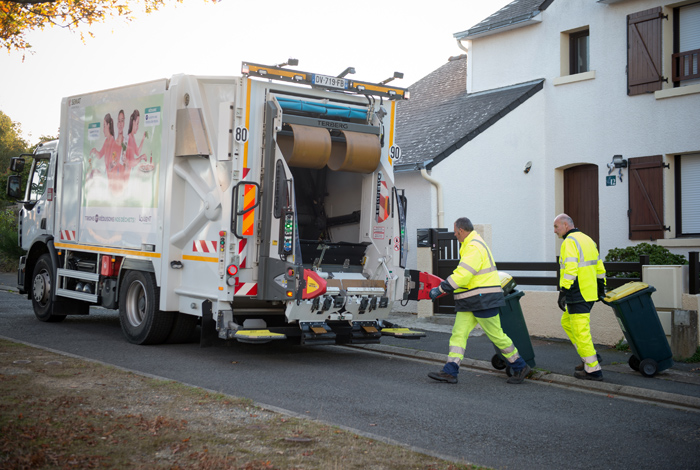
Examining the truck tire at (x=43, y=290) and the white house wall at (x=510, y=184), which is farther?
the white house wall at (x=510, y=184)

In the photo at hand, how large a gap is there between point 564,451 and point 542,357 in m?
4.08

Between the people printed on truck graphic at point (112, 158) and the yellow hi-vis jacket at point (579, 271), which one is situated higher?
the people printed on truck graphic at point (112, 158)

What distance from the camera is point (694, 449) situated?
522 centimetres

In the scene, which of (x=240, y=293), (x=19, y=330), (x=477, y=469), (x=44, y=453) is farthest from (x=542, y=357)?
(x=19, y=330)

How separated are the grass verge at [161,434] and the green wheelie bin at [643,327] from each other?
399 cm

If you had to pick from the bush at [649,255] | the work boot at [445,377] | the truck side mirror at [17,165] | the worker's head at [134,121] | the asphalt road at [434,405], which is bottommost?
the asphalt road at [434,405]

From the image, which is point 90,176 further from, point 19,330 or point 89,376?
point 89,376

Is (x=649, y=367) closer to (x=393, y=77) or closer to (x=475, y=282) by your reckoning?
(x=475, y=282)

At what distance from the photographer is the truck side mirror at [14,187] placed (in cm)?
1196

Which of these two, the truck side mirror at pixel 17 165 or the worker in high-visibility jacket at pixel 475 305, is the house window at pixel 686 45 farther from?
the truck side mirror at pixel 17 165

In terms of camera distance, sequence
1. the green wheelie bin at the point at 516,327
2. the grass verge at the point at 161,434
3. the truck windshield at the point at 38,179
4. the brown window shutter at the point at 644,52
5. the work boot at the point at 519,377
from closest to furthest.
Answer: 1. the grass verge at the point at 161,434
2. the work boot at the point at 519,377
3. the green wheelie bin at the point at 516,327
4. the truck windshield at the point at 38,179
5. the brown window shutter at the point at 644,52

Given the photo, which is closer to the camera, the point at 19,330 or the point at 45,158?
the point at 19,330

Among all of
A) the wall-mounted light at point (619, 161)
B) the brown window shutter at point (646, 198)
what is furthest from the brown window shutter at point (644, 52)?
the brown window shutter at point (646, 198)

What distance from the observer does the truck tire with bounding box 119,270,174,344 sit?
29.7 ft
